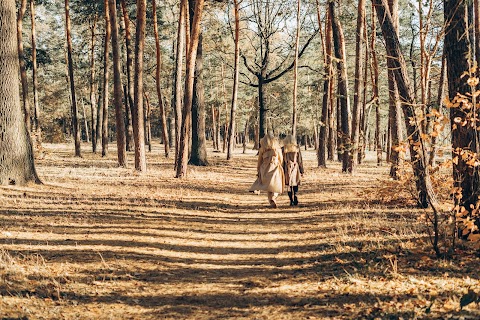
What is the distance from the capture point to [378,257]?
6195 mm

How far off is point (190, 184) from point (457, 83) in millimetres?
9799

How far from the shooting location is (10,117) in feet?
37.3

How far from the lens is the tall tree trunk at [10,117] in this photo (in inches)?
443

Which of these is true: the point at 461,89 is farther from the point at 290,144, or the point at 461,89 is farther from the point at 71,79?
the point at 71,79

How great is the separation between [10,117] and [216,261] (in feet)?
25.1

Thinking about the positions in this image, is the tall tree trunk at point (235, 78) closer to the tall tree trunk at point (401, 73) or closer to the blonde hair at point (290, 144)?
the blonde hair at point (290, 144)

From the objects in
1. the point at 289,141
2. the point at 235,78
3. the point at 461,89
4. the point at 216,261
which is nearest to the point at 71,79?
the point at 235,78

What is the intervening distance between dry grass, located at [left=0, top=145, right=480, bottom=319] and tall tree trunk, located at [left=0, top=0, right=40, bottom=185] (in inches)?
21.3

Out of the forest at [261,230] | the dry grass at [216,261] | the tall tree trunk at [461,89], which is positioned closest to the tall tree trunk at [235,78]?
the forest at [261,230]

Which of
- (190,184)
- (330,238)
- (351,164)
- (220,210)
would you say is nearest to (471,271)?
(330,238)

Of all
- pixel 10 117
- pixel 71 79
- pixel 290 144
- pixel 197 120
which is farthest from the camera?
pixel 71 79

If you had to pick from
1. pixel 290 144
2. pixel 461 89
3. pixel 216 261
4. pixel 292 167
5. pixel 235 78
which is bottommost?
pixel 216 261

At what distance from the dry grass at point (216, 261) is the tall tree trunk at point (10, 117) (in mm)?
542

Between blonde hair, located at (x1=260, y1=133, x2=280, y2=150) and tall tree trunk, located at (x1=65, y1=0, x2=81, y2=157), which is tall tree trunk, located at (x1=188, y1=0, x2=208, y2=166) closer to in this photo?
tall tree trunk, located at (x1=65, y1=0, x2=81, y2=157)
